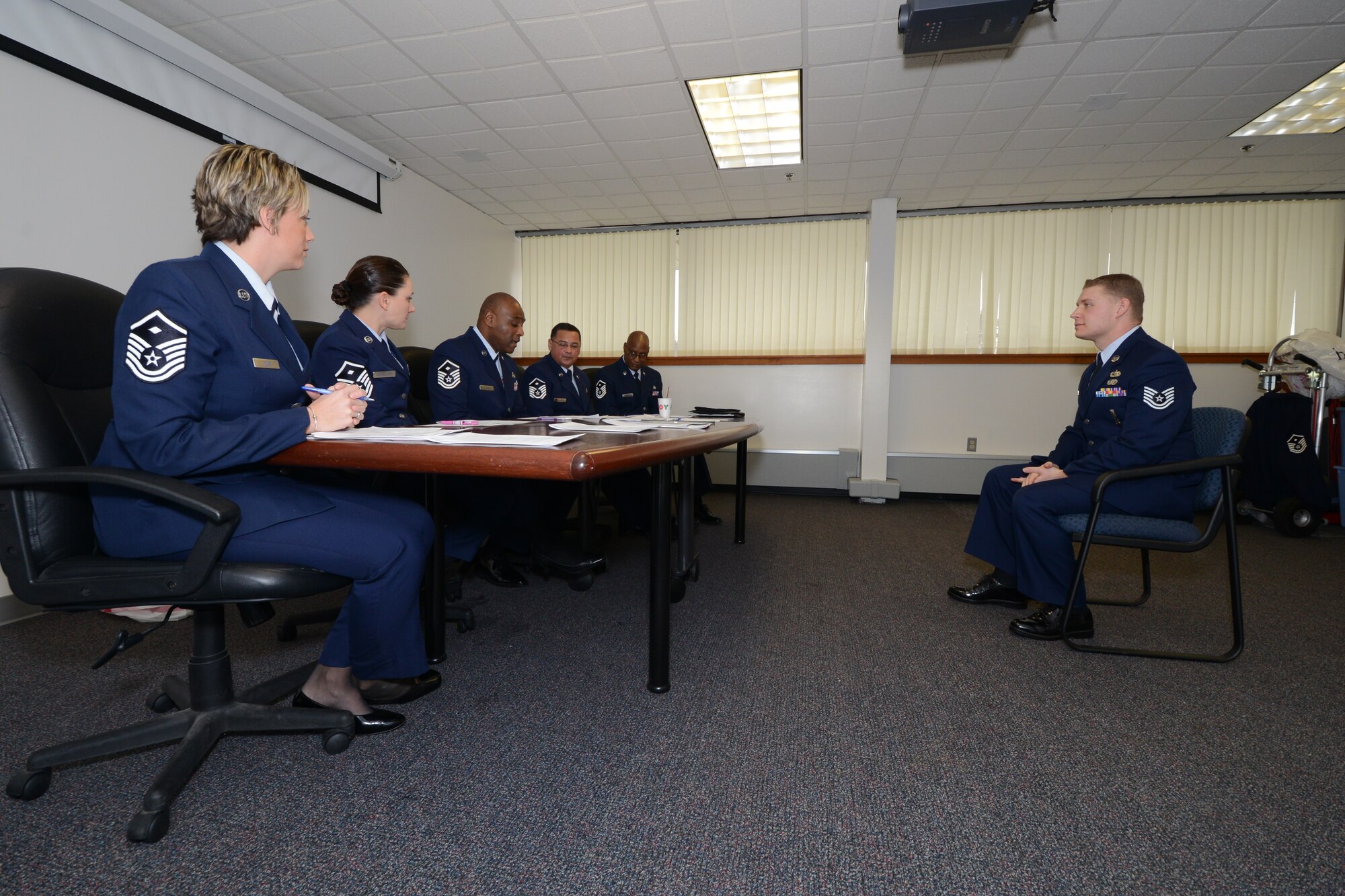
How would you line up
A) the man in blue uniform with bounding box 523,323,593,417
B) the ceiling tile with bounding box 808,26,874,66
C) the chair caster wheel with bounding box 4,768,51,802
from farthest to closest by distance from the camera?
the man in blue uniform with bounding box 523,323,593,417
the ceiling tile with bounding box 808,26,874,66
the chair caster wheel with bounding box 4,768,51,802

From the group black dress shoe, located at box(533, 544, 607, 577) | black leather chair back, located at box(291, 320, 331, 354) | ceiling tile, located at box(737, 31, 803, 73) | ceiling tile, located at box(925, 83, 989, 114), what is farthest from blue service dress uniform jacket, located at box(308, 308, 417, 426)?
ceiling tile, located at box(925, 83, 989, 114)

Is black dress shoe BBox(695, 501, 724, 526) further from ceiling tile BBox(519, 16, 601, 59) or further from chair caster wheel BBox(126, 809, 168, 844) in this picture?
chair caster wheel BBox(126, 809, 168, 844)

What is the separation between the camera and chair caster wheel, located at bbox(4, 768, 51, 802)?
1.07 metres

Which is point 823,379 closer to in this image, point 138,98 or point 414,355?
point 414,355

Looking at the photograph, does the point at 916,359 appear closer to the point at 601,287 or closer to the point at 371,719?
the point at 601,287

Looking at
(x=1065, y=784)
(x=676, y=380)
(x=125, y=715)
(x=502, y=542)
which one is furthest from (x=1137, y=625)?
(x=676, y=380)

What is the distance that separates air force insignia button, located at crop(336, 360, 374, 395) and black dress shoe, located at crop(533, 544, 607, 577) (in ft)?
3.19

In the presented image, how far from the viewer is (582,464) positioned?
0.91 metres

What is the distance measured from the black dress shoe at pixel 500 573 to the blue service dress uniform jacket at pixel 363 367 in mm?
768

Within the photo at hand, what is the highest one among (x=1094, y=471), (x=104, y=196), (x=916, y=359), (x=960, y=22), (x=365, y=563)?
(x=960, y=22)

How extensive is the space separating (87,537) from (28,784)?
0.47 m

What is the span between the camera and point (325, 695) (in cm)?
134

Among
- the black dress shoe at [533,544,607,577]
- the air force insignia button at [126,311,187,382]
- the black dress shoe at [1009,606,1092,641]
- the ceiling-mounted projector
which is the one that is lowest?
the black dress shoe at [1009,606,1092,641]

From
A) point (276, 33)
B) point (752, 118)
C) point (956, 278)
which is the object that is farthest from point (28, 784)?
point (956, 278)
